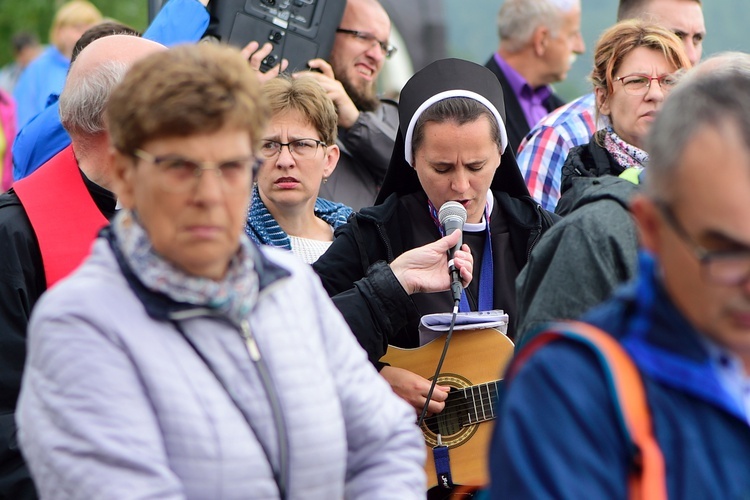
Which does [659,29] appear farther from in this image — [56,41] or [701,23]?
[56,41]

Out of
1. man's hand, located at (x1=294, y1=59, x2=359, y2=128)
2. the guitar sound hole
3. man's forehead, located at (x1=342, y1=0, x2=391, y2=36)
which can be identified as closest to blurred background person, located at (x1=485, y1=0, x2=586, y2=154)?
man's forehead, located at (x1=342, y1=0, x2=391, y2=36)

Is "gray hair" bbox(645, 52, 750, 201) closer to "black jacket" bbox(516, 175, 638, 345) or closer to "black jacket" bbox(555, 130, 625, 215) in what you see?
"black jacket" bbox(516, 175, 638, 345)

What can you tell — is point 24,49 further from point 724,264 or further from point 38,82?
point 724,264

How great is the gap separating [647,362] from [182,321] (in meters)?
0.97

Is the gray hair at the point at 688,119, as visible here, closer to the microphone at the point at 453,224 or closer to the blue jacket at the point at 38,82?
the microphone at the point at 453,224

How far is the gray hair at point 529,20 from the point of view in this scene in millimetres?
7406

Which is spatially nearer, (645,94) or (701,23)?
(645,94)

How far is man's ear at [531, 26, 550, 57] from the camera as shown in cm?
740

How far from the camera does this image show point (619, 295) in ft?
6.96

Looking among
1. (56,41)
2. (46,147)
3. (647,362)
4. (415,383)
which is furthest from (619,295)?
(56,41)

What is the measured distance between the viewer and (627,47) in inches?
176

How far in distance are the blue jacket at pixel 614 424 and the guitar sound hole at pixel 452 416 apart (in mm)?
1998

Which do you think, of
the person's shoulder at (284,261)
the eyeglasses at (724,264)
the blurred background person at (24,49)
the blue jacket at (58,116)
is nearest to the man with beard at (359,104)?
the blue jacket at (58,116)

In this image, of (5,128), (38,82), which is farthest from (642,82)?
(5,128)
